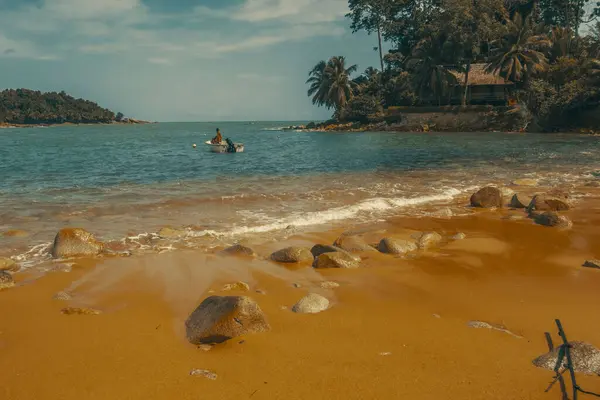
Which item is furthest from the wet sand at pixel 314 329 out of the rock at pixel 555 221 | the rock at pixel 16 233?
the rock at pixel 16 233

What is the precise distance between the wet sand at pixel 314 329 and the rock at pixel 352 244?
349mm

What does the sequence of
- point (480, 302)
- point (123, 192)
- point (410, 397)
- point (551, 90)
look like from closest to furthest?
point (410, 397)
point (480, 302)
point (123, 192)
point (551, 90)

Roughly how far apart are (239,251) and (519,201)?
7934 mm

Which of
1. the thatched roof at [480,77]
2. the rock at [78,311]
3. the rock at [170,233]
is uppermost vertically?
the thatched roof at [480,77]

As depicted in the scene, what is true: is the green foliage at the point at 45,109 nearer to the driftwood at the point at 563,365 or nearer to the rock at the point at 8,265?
the rock at the point at 8,265

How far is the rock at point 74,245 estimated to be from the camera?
307 inches

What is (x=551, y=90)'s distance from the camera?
4725cm

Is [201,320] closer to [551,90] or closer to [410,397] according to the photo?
[410,397]

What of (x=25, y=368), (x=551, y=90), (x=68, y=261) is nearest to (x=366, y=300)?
(x=25, y=368)

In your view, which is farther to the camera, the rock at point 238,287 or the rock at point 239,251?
the rock at point 239,251

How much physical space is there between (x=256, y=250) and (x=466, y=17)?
54.2m

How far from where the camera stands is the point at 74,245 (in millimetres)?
7906

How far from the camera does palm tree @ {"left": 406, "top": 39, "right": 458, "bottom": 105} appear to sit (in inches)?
2116

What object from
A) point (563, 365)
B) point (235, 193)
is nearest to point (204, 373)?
point (563, 365)
